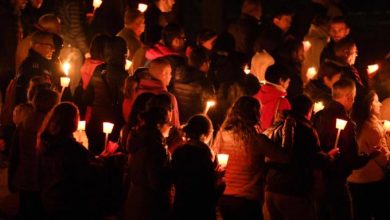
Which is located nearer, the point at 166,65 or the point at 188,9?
the point at 166,65

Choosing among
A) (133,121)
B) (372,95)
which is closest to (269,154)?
(133,121)

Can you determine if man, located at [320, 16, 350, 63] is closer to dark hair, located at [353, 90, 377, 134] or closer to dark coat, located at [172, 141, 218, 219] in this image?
dark hair, located at [353, 90, 377, 134]

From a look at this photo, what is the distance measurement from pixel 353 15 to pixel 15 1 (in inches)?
305

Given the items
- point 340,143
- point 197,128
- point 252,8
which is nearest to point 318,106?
point 340,143

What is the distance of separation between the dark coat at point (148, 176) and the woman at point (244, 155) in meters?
0.80

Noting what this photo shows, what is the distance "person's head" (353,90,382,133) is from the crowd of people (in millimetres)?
21

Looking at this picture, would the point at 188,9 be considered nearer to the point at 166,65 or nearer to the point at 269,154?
the point at 166,65

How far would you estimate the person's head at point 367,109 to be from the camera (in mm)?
7742

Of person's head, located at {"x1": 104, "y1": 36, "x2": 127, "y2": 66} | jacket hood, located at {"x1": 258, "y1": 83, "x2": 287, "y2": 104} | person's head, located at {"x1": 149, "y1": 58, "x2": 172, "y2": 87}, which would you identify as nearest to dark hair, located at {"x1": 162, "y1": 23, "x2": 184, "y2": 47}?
person's head, located at {"x1": 104, "y1": 36, "x2": 127, "y2": 66}

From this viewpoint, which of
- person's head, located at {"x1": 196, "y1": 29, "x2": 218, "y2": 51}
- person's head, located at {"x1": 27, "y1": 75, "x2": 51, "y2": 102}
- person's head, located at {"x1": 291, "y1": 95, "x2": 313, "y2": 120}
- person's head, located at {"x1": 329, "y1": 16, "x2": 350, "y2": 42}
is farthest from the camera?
person's head, located at {"x1": 329, "y1": 16, "x2": 350, "y2": 42}

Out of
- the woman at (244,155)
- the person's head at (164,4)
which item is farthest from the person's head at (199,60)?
the woman at (244,155)

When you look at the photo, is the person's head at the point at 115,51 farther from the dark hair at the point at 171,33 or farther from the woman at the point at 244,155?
the woman at the point at 244,155

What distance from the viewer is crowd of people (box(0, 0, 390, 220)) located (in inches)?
232

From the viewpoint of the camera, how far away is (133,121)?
22.6ft
